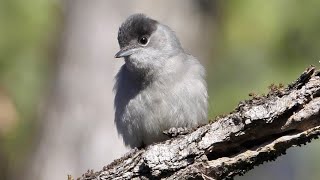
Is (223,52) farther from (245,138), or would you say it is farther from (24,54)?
(245,138)

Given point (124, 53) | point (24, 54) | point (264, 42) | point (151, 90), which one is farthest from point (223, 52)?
point (24, 54)

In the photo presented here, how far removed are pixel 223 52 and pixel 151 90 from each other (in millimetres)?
2192

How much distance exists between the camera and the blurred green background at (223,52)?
848cm

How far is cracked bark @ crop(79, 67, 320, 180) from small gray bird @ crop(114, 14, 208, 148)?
1511 mm

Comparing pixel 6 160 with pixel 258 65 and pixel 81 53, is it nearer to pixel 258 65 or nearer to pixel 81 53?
pixel 81 53

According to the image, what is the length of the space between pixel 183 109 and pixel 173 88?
0.22 m

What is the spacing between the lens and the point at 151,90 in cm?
668

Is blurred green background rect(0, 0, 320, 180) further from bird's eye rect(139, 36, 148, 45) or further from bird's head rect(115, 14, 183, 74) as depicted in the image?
bird's eye rect(139, 36, 148, 45)

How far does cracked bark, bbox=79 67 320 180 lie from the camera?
4578 mm

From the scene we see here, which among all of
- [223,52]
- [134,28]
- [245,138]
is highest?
[223,52]

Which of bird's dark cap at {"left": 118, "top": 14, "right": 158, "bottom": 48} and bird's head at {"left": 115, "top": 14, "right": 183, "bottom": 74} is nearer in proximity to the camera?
bird's head at {"left": 115, "top": 14, "right": 183, "bottom": 74}

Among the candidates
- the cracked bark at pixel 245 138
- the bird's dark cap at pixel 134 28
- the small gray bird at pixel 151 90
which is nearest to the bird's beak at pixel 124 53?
the small gray bird at pixel 151 90

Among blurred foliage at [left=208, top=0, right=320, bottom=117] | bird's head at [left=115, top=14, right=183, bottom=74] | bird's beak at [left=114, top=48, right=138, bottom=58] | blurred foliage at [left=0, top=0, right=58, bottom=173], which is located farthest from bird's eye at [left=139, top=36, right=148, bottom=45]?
blurred foliage at [left=0, top=0, right=58, bottom=173]

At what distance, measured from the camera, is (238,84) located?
8.91m
